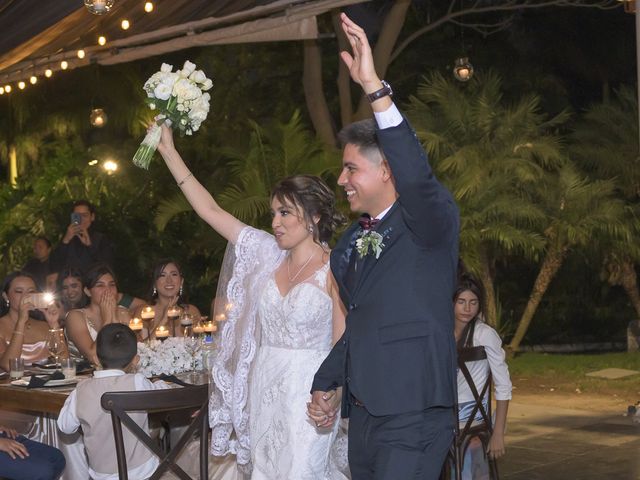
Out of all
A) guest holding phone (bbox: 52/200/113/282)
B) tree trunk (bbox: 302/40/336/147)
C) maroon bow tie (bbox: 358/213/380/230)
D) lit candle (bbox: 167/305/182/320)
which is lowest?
lit candle (bbox: 167/305/182/320)

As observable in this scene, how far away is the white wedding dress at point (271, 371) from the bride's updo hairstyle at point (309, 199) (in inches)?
6.9

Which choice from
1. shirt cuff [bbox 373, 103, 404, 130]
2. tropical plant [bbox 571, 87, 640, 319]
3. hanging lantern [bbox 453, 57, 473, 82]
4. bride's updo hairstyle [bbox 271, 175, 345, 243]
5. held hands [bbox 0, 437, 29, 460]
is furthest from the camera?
tropical plant [bbox 571, 87, 640, 319]

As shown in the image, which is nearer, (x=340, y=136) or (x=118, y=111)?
(x=340, y=136)

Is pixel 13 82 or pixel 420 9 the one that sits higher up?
pixel 420 9

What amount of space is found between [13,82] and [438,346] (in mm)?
8303

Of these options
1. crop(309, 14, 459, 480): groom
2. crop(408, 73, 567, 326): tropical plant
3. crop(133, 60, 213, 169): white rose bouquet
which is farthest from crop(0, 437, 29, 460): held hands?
crop(408, 73, 567, 326): tropical plant

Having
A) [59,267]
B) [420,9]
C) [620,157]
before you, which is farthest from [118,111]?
[620,157]

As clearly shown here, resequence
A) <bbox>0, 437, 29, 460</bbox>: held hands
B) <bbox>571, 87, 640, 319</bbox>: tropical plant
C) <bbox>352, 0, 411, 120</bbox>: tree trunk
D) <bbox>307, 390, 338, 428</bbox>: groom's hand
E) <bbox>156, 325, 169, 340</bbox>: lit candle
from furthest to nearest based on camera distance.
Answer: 1. <bbox>571, 87, 640, 319</bbox>: tropical plant
2. <bbox>352, 0, 411, 120</bbox>: tree trunk
3. <bbox>156, 325, 169, 340</bbox>: lit candle
4. <bbox>0, 437, 29, 460</bbox>: held hands
5. <bbox>307, 390, 338, 428</bbox>: groom's hand

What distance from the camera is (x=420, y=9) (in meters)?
18.3

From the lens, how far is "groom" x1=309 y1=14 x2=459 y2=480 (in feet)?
10.8

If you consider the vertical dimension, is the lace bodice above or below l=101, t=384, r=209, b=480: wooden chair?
above

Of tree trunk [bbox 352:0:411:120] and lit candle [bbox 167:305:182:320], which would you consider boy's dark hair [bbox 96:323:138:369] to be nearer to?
lit candle [bbox 167:305:182:320]

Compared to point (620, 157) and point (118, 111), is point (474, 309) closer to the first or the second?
point (620, 157)

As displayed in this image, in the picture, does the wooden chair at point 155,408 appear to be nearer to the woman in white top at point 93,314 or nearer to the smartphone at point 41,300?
the smartphone at point 41,300
